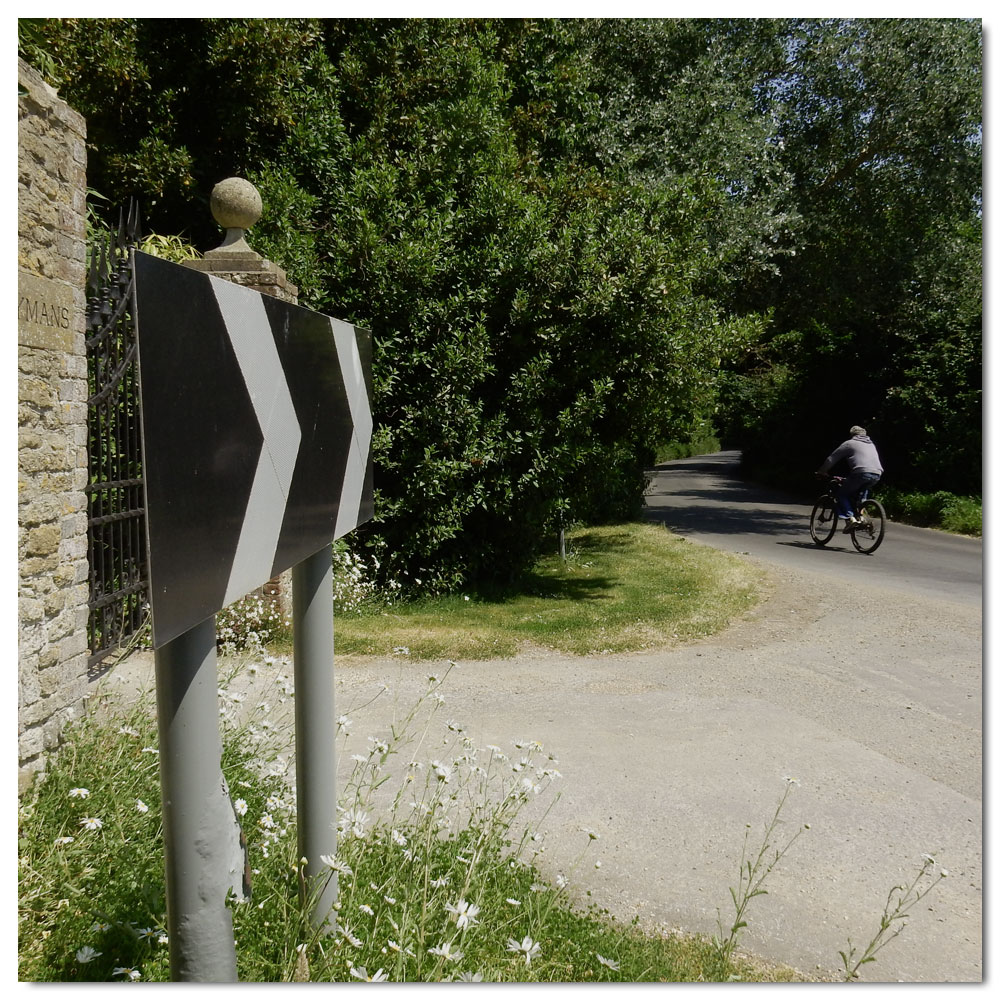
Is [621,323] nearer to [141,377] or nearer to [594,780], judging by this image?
[594,780]

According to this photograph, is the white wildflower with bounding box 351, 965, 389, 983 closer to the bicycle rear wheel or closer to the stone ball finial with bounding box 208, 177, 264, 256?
the stone ball finial with bounding box 208, 177, 264, 256

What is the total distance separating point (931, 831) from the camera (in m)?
3.73

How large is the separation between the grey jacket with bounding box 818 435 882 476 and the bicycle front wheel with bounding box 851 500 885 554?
0.53 metres

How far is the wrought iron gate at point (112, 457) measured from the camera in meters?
5.05

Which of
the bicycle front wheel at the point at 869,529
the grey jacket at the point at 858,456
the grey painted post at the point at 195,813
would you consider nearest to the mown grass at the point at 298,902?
the grey painted post at the point at 195,813

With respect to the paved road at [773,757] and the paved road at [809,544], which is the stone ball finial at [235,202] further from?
the paved road at [809,544]

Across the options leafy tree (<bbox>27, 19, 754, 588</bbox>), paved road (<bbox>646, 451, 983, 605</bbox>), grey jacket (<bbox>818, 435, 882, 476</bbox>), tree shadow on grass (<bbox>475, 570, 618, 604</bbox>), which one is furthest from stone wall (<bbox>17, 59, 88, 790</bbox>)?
grey jacket (<bbox>818, 435, 882, 476</bbox>)

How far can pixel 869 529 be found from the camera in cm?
1209

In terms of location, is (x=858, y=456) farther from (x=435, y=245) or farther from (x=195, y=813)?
(x=195, y=813)

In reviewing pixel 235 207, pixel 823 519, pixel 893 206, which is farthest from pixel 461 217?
pixel 893 206

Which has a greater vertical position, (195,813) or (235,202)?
(235,202)

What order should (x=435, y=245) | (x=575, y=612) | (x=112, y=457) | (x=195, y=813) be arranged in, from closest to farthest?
(x=195, y=813) < (x=112, y=457) < (x=435, y=245) < (x=575, y=612)

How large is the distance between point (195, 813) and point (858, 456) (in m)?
12.2

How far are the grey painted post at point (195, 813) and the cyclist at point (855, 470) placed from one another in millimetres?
11725
